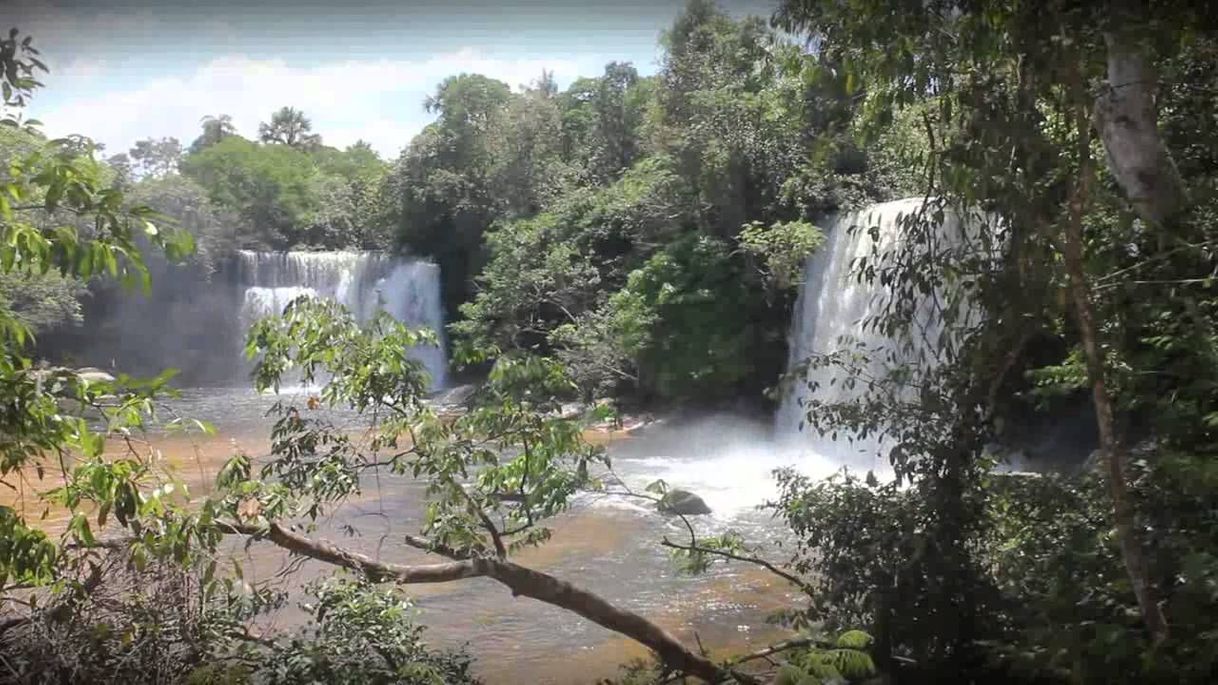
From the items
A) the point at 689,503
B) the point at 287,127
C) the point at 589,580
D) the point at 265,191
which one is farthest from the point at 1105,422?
the point at 265,191

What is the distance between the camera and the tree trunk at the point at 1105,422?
8.86ft

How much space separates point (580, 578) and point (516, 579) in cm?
400

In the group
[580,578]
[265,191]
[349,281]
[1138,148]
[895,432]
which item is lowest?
[580,578]

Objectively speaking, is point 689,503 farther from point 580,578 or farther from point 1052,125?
point 1052,125

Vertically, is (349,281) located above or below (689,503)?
above

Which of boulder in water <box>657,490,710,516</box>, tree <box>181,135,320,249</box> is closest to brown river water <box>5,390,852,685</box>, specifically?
boulder in water <box>657,490,710,516</box>

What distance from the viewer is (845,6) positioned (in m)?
3.69

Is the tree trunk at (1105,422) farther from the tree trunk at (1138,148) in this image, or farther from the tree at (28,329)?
the tree at (28,329)

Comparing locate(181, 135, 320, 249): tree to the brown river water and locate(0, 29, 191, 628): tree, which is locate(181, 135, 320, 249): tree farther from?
locate(0, 29, 191, 628): tree

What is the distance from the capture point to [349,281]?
941 inches

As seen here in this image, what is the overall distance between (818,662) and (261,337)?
98.8 inches

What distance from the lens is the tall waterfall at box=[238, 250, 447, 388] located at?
23250mm

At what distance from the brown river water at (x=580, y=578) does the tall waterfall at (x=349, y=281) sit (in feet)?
36.8

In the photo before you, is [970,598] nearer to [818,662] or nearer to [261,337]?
[818,662]
